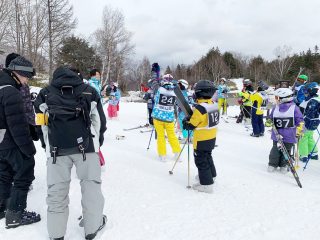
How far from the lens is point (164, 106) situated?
615 cm

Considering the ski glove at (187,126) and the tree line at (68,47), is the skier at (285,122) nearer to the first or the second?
the ski glove at (187,126)

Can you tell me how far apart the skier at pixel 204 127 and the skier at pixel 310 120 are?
2.87m

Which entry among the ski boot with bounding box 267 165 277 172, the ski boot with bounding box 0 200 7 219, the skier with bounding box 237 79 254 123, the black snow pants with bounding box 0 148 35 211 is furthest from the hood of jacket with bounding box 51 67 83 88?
the skier with bounding box 237 79 254 123

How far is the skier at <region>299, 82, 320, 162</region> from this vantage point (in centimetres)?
607

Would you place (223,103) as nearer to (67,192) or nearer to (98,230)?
(98,230)

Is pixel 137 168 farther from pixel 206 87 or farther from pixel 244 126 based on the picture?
pixel 244 126

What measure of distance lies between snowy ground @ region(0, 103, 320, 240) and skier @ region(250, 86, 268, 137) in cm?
322

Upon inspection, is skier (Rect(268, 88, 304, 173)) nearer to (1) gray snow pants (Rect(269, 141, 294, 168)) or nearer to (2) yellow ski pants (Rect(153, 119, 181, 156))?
(1) gray snow pants (Rect(269, 141, 294, 168))

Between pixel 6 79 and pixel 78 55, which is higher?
pixel 78 55

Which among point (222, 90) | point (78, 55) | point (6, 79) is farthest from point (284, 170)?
point (78, 55)

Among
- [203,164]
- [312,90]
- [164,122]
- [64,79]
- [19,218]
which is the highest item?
[64,79]

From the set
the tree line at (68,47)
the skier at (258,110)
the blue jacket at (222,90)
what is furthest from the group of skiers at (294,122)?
the tree line at (68,47)

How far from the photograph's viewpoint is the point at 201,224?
3.42m

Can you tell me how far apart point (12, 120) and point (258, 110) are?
7.98 m
